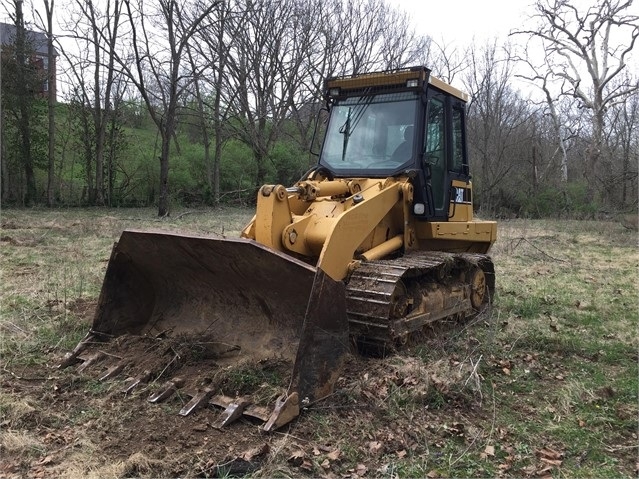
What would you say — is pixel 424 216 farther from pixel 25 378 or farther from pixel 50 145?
pixel 50 145

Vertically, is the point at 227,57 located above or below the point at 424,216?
above

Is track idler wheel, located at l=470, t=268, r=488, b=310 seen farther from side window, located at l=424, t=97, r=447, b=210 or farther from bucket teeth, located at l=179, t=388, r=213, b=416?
bucket teeth, located at l=179, t=388, r=213, b=416

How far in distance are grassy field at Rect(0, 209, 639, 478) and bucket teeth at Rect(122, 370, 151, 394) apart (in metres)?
0.12

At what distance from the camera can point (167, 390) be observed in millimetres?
4156

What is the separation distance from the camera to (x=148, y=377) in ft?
14.5

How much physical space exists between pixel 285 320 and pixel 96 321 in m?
1.80

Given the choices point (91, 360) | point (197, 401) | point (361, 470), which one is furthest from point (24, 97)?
point (361, 470)

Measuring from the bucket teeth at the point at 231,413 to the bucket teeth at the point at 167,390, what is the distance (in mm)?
542

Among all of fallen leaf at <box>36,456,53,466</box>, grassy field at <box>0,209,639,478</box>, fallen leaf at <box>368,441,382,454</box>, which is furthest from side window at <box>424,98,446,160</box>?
fallen leaf at <box>36,456,53,466</box>

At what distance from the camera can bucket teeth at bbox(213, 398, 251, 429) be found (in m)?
3.73

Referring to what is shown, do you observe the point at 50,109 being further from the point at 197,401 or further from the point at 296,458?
the point at 296,458

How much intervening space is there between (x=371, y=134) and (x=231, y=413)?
353cm

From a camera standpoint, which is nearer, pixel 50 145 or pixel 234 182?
pixel 50 145

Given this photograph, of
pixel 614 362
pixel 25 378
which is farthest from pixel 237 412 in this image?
pixel 614 362
